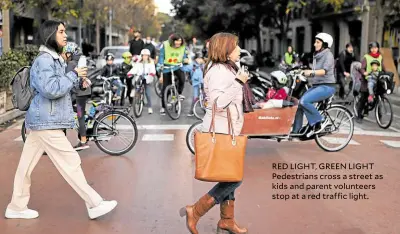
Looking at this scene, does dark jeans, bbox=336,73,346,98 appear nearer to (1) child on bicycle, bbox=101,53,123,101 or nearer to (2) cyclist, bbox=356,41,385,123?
(2) cyclist, bbox=356,41,385,123

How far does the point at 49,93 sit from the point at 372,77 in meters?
8.49

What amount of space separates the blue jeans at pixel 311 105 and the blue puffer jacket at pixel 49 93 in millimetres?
4331

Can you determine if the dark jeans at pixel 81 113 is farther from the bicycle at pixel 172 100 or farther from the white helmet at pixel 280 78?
the white helmet at pixel 280 78

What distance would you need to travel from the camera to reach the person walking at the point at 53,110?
505 centimetres

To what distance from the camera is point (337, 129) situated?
29.3ft

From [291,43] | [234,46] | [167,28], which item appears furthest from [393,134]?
[167,28]

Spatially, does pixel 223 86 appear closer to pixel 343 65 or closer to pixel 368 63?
pixel 368 63

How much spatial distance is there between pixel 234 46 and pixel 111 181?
302 centimetres

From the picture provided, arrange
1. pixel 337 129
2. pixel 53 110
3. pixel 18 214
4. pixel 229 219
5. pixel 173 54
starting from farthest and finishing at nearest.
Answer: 1. pixel 173 54
2. pixel 337 129
3. pixel 18 214
4. pixel 53 110
5. pixel 229 219

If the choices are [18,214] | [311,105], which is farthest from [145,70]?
[18,214]

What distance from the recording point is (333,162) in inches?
326

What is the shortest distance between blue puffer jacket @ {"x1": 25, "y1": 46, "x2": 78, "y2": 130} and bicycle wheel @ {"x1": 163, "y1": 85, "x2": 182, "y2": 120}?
7.39 m

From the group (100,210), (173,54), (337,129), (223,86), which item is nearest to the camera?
(223,86)

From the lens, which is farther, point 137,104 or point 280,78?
point 280,78
